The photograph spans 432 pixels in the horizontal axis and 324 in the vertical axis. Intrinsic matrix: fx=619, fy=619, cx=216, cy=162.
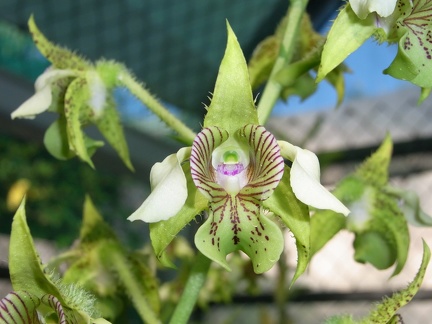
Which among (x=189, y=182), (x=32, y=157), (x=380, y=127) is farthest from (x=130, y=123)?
(x=189, y=182)

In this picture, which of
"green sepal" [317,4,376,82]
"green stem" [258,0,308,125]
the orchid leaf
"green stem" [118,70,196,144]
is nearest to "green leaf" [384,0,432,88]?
"green sepal" [317,4,376,82]

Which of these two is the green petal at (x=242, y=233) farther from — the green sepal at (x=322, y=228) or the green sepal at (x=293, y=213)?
the green sepal at (x=322, y=228)

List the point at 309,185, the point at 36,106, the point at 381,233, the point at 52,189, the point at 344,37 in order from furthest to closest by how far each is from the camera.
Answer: the point at 52,189 < the point at 381,233 < the point at 36,106 < the point at 344,37 < the point at 309,185

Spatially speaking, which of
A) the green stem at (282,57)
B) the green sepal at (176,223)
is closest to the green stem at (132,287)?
the green sepal at (176,223)

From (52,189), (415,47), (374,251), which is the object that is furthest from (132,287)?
(52,189)

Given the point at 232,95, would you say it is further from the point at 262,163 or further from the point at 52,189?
the point at 52,189

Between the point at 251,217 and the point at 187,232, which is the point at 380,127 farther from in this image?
the point at 251,217

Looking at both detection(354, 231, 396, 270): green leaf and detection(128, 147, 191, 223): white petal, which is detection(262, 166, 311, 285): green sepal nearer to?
detection(128, 147, 191, 223): white petal
